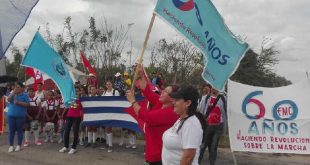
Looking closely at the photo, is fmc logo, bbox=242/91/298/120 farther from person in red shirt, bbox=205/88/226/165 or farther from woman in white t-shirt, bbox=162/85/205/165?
woman in white t-shirt, bbox=162/85/205/165

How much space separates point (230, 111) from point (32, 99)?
6008 millimetres

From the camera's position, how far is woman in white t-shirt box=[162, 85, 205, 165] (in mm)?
3617

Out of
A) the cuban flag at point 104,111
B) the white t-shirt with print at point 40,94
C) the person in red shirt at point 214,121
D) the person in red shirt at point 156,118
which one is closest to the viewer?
the person in red shirt at point 156,118

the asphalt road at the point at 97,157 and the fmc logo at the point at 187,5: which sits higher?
the fmc logo at the point at 187,5

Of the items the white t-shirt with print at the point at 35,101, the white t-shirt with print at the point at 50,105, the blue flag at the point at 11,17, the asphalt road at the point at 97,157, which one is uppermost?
the blue flag at the point at 11,17

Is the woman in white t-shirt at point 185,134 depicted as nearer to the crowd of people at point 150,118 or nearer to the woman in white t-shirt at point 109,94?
the crowd of people at point 150,118

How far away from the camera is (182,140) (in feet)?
12.1

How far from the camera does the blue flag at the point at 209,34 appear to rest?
21.2ft

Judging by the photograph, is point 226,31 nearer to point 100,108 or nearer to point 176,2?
point 176,2

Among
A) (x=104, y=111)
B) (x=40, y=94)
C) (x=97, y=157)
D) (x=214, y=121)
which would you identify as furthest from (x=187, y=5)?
(x=40, y=94)

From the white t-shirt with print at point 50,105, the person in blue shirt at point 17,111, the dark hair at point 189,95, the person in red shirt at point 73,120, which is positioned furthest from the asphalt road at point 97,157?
the dark hair at point 189,95

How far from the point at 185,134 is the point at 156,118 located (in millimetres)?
1063

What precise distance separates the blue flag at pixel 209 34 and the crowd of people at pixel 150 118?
2.97ft

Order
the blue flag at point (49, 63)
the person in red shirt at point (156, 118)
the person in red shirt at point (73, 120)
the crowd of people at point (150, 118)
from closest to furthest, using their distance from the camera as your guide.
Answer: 1. the crowd of people at point (150, 118)
2. the person in red shirt at point (156, 118)
3. the blue flag at point (49, 63)
4. the person in red shirt at point (73, 120)
